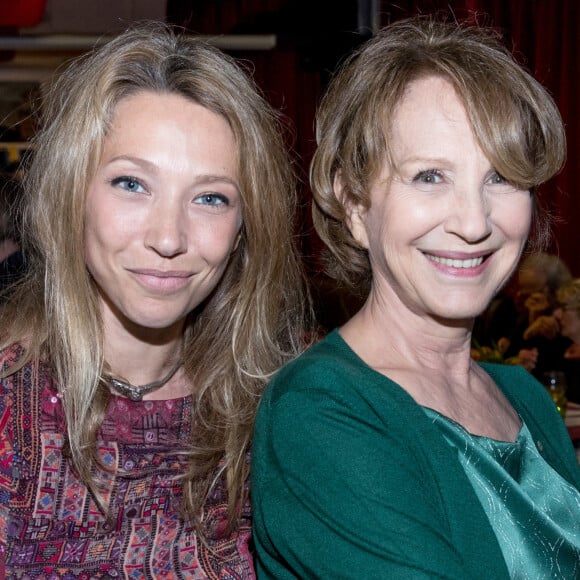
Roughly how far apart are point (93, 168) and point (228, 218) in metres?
0.25

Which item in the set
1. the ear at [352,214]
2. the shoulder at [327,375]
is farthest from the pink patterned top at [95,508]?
the ear at [352,214]

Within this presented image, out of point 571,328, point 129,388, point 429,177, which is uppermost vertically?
point 429,177

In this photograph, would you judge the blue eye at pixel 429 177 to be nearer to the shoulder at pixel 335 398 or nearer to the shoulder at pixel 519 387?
the shoulder at pixel 335 398

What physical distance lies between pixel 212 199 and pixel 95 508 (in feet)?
1.89

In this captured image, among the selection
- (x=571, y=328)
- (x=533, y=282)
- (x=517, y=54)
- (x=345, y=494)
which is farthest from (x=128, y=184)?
(x=517, y=54)

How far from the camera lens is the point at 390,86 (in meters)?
1.42

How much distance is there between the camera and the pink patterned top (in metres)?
1.65

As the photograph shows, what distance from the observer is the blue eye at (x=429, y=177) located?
4.46 feet

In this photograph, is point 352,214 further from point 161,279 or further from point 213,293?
point 213,293

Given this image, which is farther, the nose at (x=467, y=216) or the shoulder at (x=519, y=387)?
the shoulder at (x=519, y=387)

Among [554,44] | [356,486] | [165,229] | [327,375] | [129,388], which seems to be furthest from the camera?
[554,44]

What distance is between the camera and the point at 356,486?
1.20 m

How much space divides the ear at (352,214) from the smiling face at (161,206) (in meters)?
0.25

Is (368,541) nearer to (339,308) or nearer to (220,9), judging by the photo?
(339,308)
